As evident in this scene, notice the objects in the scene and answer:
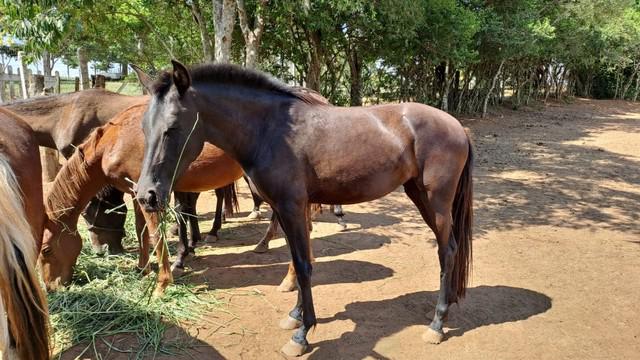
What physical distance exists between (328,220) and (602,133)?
12628 mm

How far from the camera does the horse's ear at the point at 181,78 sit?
254cm

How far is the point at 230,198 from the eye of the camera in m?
5.88

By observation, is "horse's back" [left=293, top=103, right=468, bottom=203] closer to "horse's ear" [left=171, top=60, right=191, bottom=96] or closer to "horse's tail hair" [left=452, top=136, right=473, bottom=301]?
"horse's tail hair" [left=452, top=136, right=473, bottom=301]

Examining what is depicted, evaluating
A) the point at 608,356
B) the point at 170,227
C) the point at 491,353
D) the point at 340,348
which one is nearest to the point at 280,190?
→ the point at 340,348

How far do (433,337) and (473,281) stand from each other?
1.22m

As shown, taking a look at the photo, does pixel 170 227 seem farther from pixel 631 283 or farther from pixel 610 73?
pixel 610 73

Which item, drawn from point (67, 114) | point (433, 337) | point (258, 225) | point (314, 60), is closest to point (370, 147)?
point (433, 337)

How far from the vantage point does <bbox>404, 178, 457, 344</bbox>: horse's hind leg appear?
3.13 meters

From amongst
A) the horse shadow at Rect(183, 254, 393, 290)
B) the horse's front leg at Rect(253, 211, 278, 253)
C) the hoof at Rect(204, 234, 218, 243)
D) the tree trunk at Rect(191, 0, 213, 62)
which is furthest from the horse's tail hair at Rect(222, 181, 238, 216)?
the tree trunk at Rect(191, 0, 213, 62)

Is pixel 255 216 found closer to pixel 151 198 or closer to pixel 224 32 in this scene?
pixel 224 32

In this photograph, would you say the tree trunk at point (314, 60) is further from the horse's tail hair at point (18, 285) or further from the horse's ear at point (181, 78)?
the horse's tail hair at point (18, 285)

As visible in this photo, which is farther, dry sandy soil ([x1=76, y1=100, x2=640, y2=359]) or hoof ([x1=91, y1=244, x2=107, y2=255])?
hoof ([x1=91, y1=244, x2=107, y2=255])

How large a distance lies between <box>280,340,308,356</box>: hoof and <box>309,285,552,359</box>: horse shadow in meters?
0.07

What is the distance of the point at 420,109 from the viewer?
126 inches
